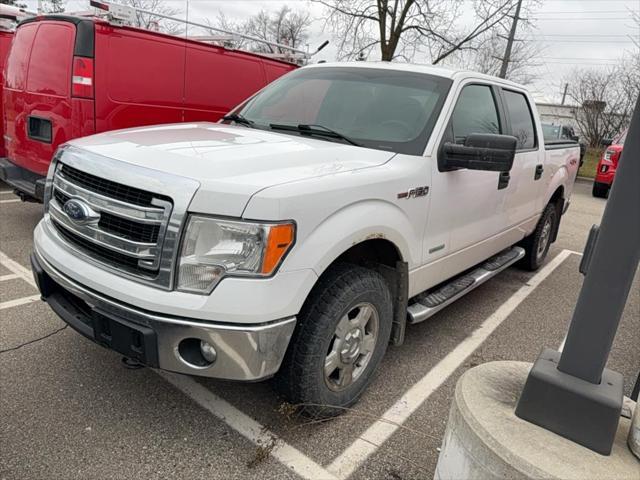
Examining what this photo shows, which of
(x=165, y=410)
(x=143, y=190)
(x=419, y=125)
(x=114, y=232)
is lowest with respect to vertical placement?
(x=165, y=410)

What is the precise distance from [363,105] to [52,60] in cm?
342

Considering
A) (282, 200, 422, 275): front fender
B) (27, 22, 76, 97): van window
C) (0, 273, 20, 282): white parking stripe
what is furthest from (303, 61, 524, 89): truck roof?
(0, 273, 20, 282): white parking stripe

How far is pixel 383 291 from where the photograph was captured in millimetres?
2740

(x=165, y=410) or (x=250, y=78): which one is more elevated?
(x=250, y=78)

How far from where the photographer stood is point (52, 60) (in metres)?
4.94

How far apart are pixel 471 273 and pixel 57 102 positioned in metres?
4.17

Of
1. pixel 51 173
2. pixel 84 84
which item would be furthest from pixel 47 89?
pixel 51 173

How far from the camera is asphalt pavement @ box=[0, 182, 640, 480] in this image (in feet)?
7.58

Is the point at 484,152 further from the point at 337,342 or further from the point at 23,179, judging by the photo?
the point at 23,179

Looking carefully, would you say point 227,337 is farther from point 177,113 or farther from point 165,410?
point 177,113

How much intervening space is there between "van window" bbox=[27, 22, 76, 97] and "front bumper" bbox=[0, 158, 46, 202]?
33.0 inches

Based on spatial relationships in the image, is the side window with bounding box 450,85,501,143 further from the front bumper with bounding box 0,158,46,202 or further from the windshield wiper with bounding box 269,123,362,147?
the front bumper with bounding box 0,158,46,202

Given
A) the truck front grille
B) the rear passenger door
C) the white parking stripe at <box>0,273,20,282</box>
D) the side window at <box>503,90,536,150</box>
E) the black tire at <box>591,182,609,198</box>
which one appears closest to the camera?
the truck front grille

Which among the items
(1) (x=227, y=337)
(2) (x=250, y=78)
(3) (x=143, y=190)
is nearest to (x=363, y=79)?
(3) (x=143, y=190)
